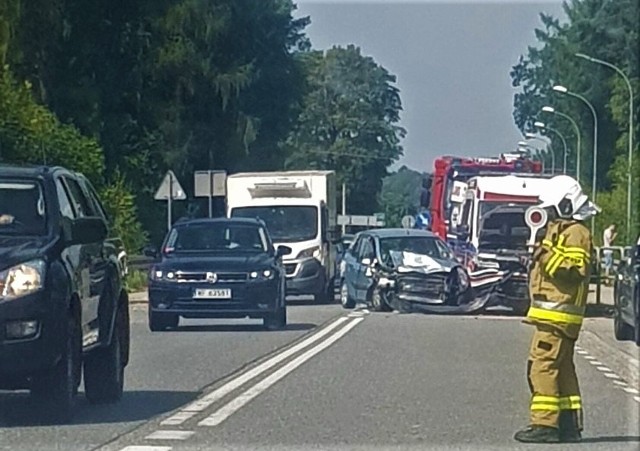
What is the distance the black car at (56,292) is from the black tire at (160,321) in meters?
9.45

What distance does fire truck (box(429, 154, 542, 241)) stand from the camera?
44.2m

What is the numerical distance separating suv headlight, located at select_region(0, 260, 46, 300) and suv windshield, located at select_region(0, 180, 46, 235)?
0.83 meters

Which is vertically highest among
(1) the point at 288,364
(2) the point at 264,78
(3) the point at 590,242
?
(2) the point at 264,78

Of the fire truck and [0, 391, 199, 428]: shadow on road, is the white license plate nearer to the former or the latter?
[0, 391, 199, 428]: shadow on road

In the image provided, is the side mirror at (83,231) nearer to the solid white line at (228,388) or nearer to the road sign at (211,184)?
the solid white line at (228,388)

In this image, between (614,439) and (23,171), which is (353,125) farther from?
(614,439)

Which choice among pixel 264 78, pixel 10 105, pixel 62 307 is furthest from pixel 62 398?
pixel 264 78

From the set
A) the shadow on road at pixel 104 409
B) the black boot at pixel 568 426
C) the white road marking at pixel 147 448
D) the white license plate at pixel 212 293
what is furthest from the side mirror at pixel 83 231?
the white license plate at pixel 212 293

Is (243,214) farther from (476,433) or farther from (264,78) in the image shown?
(264,78)

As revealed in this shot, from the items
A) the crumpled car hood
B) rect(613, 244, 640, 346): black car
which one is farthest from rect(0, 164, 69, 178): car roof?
the crumpled car hood

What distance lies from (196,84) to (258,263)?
35.8 meters

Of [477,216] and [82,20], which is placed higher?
[82,20]

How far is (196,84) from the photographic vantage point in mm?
59375

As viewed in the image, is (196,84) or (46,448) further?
(196,84)
